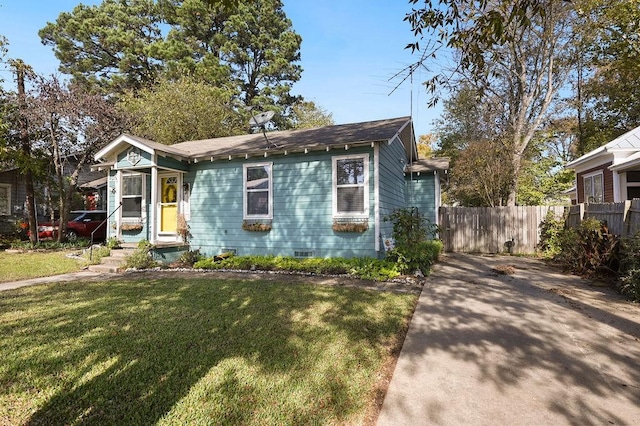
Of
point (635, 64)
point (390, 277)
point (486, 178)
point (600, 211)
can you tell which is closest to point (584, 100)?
point (635, 64)

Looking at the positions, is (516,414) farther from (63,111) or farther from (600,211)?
(63,111)

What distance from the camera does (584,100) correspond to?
19969 mm

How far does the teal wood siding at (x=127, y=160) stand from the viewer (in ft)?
31.7

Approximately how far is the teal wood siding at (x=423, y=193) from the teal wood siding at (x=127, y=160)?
922 cm

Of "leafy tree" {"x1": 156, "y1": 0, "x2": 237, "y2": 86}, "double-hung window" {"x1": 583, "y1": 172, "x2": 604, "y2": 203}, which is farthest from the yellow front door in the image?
"leafy tree" {"x1": 156, "y1": 0, "x2": 237, "y2": 86}

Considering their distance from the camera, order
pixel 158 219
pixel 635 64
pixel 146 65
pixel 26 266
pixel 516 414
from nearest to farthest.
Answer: pixel 516 414
pixel 26 266
pixel 158 219
pixel 635 64
pixel 146 65

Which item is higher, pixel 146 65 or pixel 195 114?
pixel 146 65

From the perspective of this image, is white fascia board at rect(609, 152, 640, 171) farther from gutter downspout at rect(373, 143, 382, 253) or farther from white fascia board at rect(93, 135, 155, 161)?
white fascia board at rect(93, 135, 155, 161)

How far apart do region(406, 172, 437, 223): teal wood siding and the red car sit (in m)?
13.6

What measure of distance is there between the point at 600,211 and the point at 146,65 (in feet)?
96.9

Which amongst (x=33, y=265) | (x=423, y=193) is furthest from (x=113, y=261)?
(x=423, y=193)

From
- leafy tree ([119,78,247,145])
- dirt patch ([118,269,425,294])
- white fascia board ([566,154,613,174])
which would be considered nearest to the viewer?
dirt patch ([118,269,425,294])

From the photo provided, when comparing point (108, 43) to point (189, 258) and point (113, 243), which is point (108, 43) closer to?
point (113, 243)

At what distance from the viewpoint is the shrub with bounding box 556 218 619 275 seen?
6.53 meters
